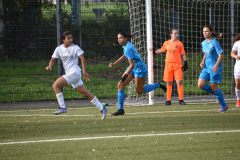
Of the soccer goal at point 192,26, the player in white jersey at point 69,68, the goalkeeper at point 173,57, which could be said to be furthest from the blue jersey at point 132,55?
the soccer goal at point 192,26

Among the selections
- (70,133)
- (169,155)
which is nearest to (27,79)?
(70,133)

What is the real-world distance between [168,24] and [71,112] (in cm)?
509

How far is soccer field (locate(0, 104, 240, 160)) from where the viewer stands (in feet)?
32.8

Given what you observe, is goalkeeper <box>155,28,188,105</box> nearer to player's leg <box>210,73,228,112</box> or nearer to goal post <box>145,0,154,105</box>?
goal post <box>145,0,154,105</box>

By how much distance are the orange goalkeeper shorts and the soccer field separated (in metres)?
2.10

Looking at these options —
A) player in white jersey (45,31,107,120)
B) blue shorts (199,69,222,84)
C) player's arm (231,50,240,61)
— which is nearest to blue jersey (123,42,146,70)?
player in white jersey (45,31,107,120)

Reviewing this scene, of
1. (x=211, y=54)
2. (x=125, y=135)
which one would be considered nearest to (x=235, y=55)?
(x=211, y=54)

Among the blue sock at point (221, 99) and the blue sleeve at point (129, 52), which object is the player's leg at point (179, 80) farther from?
the blue sleeve at point (129, 52)

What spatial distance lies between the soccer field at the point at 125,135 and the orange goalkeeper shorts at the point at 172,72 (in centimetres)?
210

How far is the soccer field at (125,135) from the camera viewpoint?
9.98 metres

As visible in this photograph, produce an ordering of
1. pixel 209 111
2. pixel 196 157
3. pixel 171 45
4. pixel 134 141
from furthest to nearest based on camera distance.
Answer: pixel 171 45 < pixel 209 111 < pixel 134 141 < pixel 196 157

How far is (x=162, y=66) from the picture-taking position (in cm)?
2164

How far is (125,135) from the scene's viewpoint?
12.0 metres

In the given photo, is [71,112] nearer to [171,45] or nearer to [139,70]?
[139,70]
